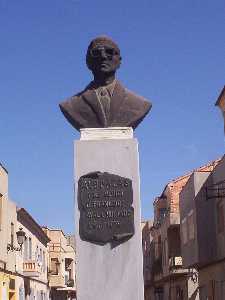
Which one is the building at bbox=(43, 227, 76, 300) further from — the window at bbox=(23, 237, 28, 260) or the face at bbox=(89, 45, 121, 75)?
the face at bbox=(89, 45, 121, 75)

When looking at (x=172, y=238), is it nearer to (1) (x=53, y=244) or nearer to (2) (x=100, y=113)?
(1) (x=53, y=244)

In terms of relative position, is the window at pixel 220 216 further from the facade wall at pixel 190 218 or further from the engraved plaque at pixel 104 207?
the engraved plaque at pixel 104 207

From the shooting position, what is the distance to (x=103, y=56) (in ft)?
28.7

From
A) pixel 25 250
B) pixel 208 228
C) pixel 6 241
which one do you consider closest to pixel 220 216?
pixel 208 228

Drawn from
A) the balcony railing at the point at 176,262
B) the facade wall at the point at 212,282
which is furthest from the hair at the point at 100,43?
the balcony railing at the point at 176,262

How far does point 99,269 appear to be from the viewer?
8023 mm

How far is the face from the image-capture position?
8766mm

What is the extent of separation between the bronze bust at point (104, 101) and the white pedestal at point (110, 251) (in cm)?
37

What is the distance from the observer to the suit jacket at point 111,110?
8.64m

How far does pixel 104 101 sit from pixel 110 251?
2019 mm

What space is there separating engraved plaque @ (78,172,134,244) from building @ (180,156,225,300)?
1778 centimetres

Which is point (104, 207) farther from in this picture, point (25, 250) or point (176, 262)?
point (25, 250)

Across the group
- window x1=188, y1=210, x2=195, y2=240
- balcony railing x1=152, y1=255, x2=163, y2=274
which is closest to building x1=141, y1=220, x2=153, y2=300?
balcony railing x1=152, y1=255, x2=163, y2=274

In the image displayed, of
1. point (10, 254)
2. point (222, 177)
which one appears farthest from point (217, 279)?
point (10, 254)
